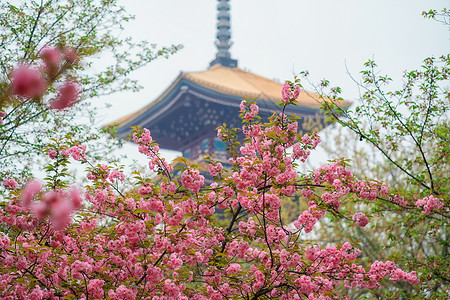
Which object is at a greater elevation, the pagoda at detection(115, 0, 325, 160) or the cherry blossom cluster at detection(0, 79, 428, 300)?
the pagoda at detection(115, 0, 325, 160)

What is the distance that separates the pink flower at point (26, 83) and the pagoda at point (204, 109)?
16.5 meters

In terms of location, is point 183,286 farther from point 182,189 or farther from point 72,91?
point 72,91

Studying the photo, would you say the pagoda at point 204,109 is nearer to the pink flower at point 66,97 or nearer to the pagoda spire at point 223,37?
the pagoda spire at point 223,37

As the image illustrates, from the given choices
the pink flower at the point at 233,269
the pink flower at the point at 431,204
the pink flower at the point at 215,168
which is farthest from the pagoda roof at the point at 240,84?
the pink flower at the point at 233,269

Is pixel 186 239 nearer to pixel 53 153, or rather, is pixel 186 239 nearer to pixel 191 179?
pixel 191 179

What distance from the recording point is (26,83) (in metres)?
1.83

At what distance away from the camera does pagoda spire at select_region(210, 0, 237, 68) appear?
27.2 meters

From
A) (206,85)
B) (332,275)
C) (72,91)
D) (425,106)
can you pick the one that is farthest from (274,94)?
(72,91)

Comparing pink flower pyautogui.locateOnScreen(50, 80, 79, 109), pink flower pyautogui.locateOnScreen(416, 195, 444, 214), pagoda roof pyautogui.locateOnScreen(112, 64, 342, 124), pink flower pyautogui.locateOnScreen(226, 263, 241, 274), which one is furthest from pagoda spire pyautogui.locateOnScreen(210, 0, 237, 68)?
pink flower pyautogui.locateOnScreen(50, 80, 79, 109)

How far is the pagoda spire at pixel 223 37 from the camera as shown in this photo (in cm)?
2725

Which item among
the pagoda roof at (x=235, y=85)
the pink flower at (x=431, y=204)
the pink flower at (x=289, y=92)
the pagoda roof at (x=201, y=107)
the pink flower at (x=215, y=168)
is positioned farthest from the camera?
the pagoda roof at (x=201, y=107)

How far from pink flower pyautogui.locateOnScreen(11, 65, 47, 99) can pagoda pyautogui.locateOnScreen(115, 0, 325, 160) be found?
16.5 metres

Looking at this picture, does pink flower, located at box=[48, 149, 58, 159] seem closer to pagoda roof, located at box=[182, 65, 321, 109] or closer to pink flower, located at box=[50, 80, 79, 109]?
pink flower, located at box=[50, 80, 79, 109]

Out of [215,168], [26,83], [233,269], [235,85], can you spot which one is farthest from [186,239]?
[235,85]
